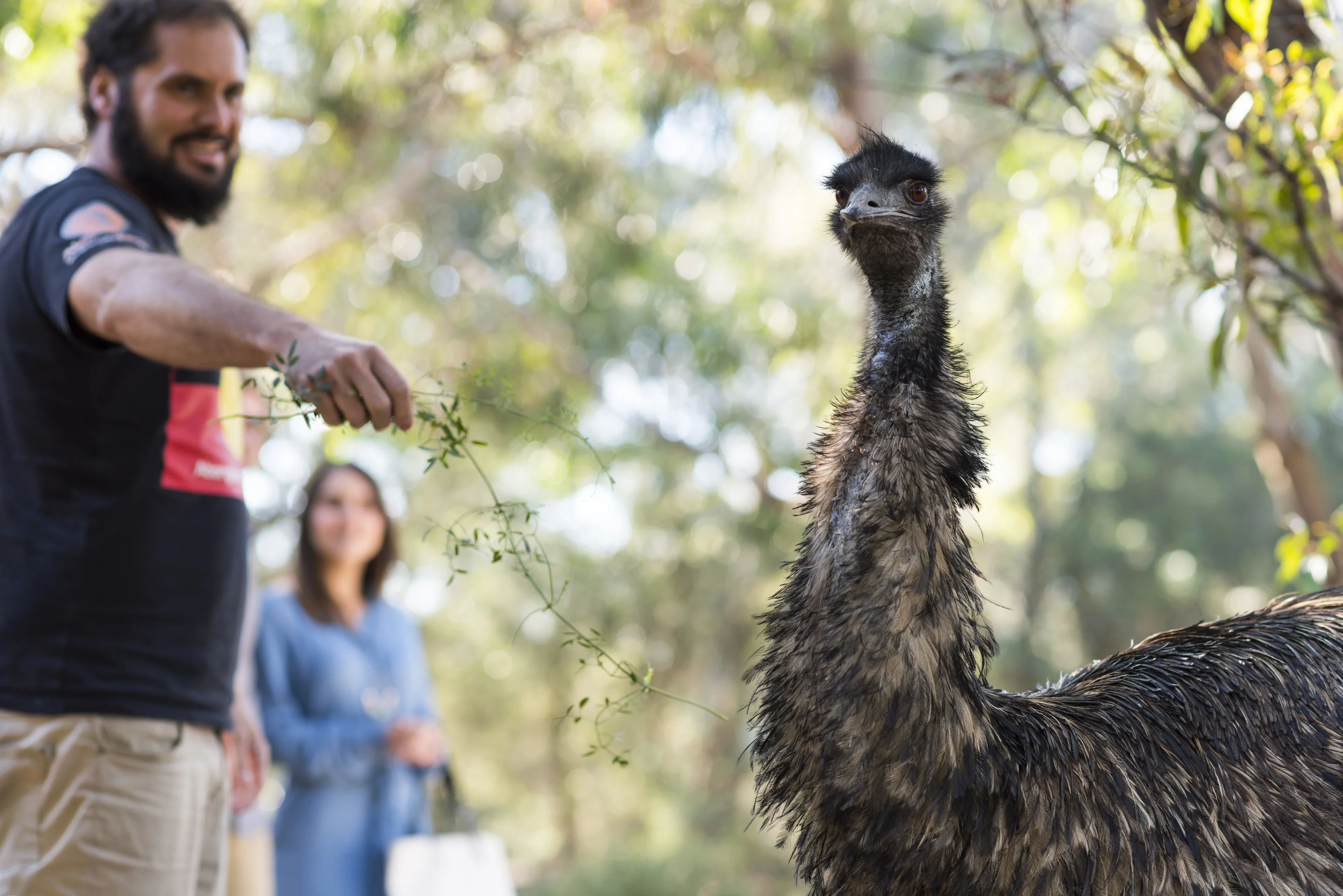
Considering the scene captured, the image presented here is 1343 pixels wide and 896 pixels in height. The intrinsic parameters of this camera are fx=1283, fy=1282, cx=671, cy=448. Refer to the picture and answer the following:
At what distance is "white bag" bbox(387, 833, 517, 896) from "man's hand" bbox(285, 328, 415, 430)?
8.51 feet

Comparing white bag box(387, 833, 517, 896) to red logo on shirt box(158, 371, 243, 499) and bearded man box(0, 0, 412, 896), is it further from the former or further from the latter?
red logo on shirt box(158, 371, 243, 499)

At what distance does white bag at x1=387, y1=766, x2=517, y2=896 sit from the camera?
4.02 metres

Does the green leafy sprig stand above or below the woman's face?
below

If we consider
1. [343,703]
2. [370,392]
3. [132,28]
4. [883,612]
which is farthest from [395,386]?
[343,703]

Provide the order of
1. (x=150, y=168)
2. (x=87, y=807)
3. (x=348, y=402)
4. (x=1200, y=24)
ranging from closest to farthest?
(x=348, y=402), (x=87, y=807), (x=150, y=168), (x=1200, y=24)

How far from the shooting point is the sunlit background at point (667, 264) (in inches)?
289

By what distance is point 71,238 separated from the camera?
2273 millimetres

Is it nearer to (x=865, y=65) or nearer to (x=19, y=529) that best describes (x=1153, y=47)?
(x=19, y=529)

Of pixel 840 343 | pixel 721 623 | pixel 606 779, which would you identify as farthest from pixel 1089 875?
pixel 606 779

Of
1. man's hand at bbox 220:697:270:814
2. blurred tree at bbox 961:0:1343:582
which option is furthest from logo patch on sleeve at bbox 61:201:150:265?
blurred tree at bbox 961:0:1343:582

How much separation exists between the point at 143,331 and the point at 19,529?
68 centimetres

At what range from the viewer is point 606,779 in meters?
23.0

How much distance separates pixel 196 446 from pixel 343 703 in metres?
2.26

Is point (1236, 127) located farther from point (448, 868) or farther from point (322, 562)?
point (322, 562)
